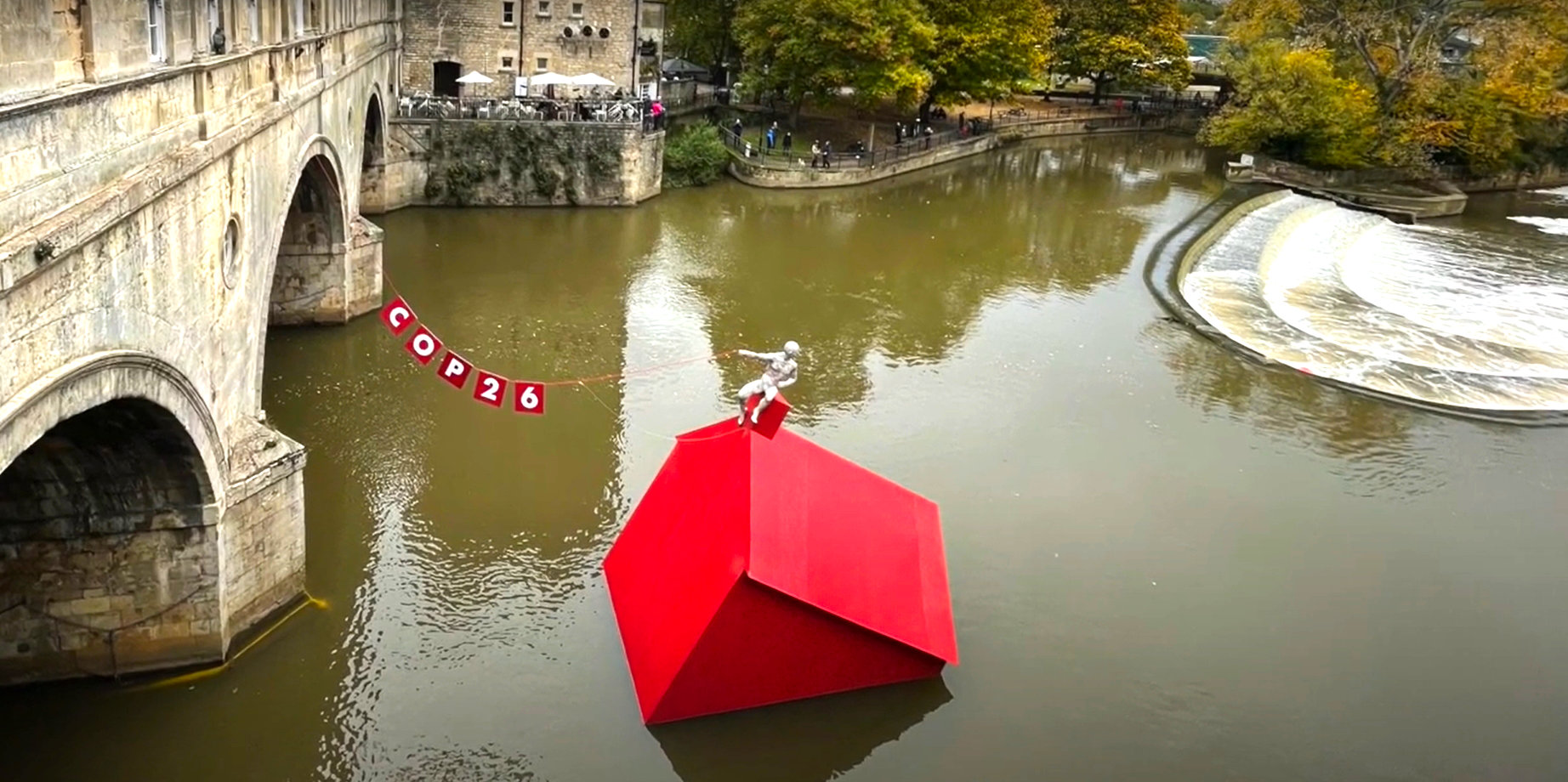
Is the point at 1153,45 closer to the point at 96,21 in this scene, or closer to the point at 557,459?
the point at 557,459

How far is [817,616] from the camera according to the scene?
41.0ft

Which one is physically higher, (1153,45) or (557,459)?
(1153,45)

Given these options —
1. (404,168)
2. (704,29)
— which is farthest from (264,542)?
(704,29)

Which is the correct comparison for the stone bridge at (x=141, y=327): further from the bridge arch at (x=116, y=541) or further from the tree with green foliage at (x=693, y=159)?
the tree with green foliage at (x=693, y=159)

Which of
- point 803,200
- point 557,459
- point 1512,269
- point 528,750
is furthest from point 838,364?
point 1512,269

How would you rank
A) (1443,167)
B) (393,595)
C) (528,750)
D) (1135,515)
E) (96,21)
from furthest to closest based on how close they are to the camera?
(1443,167), (1135,515), (393,595), (528,750), (96,21)

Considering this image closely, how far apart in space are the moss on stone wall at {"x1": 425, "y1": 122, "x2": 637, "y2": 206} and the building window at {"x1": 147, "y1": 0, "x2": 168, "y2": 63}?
72.7ft

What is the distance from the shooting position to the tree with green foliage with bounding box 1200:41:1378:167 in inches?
1727

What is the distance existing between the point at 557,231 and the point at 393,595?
1792 cm

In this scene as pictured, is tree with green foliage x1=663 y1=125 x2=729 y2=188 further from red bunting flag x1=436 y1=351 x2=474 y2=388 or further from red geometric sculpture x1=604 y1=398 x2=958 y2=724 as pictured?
red geometric sculpture x1=604 y1=398 x2=958 y2=724

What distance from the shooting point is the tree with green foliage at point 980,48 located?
4416 centimetres

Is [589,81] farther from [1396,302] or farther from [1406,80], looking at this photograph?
[1406,80]

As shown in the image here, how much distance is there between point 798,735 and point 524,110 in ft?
77.9

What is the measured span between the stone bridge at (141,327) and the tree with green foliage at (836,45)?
82.6ft
